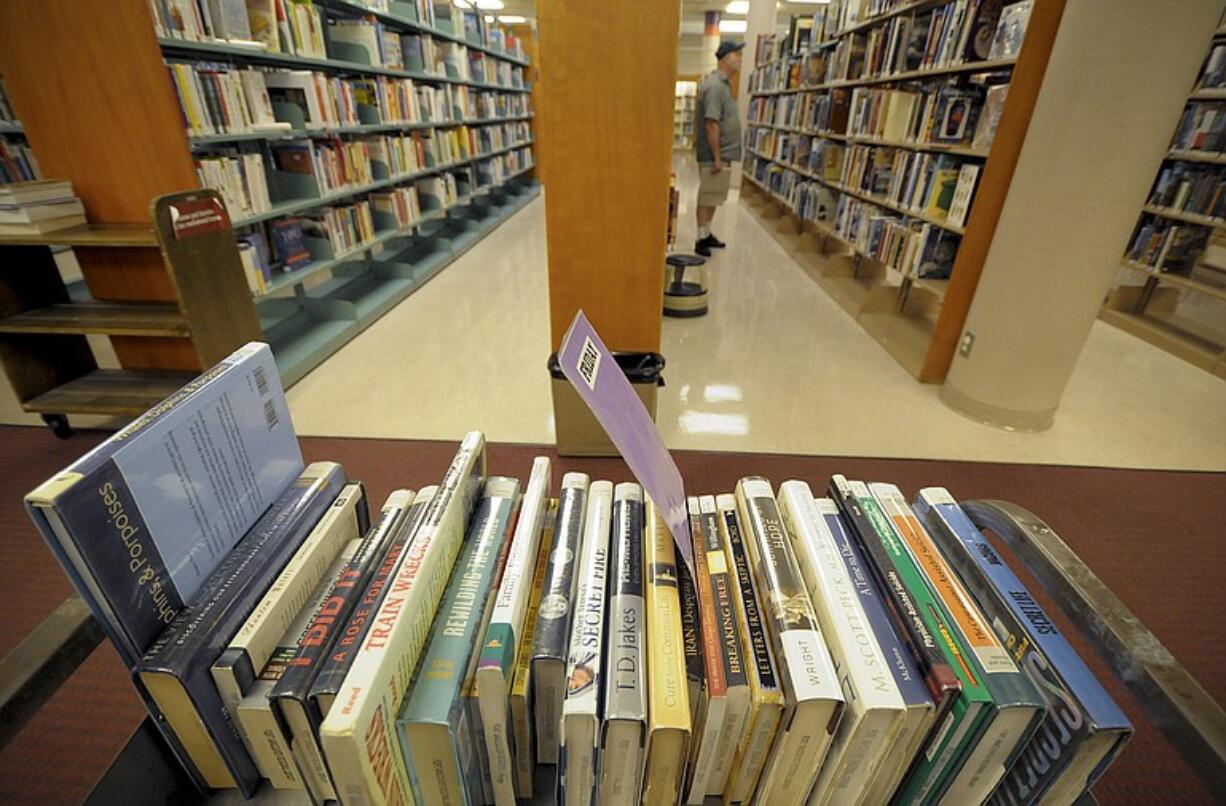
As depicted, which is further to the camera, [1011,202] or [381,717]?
[1011,202]

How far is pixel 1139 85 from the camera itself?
188 centimetres

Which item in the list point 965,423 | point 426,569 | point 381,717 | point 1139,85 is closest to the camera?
point 381,717

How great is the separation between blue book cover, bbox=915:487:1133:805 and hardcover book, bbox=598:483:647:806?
38 centimetres

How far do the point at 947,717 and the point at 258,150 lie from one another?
3.66 m

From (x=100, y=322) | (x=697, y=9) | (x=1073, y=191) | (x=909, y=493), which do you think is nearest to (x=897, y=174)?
(x=1073, y=191)

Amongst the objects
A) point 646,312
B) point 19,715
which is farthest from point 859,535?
point 646,312

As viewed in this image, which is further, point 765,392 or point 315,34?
point 315,34

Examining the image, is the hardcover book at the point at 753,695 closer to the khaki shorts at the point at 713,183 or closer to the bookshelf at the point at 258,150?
the bookshelf at the point at 258,150

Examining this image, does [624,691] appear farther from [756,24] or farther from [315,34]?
[756,24]

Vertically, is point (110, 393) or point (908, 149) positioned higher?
point (908, 149)

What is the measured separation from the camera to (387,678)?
480 millimetres

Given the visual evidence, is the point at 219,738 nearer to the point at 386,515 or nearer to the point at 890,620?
the point at 386,515

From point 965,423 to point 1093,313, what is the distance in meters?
0.62

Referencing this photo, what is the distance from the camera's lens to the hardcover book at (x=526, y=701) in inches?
22.1
